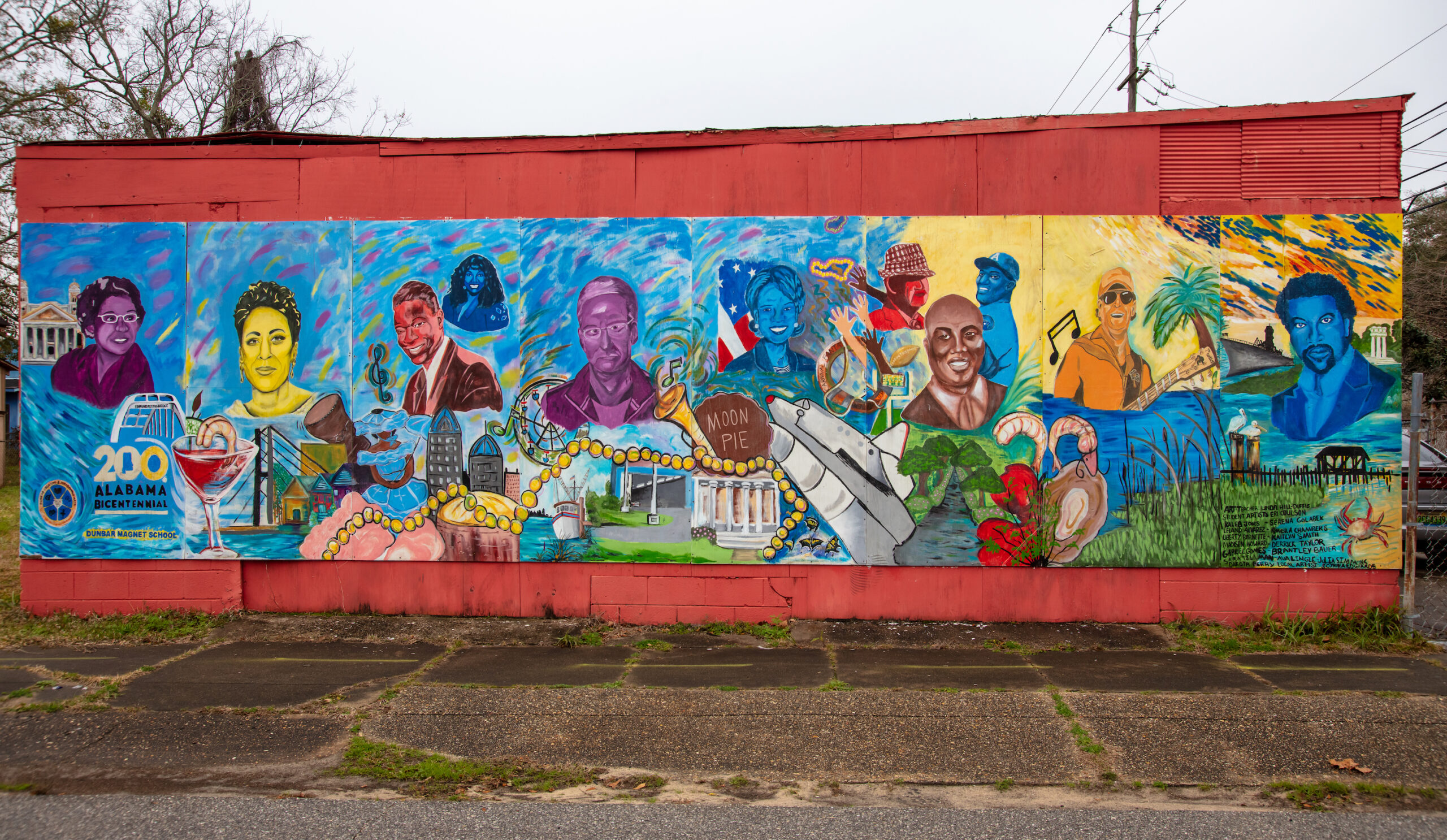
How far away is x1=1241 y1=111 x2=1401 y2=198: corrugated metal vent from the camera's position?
644 cm

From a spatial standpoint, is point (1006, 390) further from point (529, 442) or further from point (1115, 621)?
point (529, 442)

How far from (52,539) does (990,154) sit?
8846 mm

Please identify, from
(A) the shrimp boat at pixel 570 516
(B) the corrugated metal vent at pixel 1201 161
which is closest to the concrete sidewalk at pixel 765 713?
(A) the shrimp boat at pixel 570 516

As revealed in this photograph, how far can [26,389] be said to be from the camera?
6887 mm

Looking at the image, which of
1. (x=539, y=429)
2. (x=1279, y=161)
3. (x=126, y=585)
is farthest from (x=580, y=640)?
(x=1279, y=161)

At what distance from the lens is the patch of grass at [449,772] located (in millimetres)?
3973

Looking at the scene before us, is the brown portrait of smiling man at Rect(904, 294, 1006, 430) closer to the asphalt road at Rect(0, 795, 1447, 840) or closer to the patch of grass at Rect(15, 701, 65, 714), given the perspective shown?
the asphalt road at Rect(0, 795, 1447, 840)

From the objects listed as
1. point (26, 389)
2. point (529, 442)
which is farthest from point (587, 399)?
point (26, 389)

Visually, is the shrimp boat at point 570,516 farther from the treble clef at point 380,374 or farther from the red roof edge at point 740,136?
the red roof edge at point 740,136

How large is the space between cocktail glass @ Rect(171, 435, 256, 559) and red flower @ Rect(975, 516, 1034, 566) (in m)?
6.37

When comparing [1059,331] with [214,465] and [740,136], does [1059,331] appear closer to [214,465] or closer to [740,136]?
[740,136]

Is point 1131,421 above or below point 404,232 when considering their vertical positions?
below

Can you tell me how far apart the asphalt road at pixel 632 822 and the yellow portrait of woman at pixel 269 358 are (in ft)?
12.0

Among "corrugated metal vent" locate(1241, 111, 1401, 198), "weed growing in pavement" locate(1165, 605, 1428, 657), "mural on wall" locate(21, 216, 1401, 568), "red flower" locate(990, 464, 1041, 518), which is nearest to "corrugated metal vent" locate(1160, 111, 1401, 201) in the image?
"corrugated metal vent" locate(1241, 111, 1401, 198)
